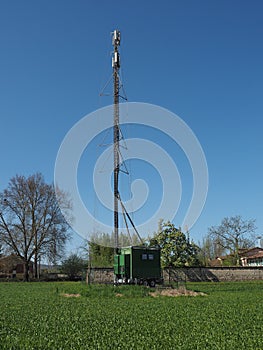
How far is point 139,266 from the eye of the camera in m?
32.2

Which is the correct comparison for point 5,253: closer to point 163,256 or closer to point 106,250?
point 106,250

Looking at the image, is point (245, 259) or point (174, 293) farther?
point (245, 259)

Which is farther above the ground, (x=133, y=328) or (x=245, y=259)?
(x=245, y=259)

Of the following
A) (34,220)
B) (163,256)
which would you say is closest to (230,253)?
(163,256)

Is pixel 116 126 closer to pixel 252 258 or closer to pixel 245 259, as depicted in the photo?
pixel 252 258

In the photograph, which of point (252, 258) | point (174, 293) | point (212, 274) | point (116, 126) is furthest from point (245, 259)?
point (174, 293)

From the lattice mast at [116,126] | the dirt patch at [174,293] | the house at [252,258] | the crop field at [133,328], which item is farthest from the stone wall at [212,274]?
the crop field at [133,328]

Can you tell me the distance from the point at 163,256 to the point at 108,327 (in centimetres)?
4595

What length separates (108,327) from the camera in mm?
12344

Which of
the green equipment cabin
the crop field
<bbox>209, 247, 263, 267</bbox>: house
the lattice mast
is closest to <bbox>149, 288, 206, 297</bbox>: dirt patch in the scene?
the green equipment cabin

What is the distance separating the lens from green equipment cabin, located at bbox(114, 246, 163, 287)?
105ft

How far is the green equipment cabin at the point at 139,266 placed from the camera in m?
32.0

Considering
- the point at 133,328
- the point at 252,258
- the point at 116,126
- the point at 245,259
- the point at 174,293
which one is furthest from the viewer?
the point at 245,259

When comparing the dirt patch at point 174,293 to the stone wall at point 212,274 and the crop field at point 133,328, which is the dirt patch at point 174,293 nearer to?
the crop field at point 133,328
